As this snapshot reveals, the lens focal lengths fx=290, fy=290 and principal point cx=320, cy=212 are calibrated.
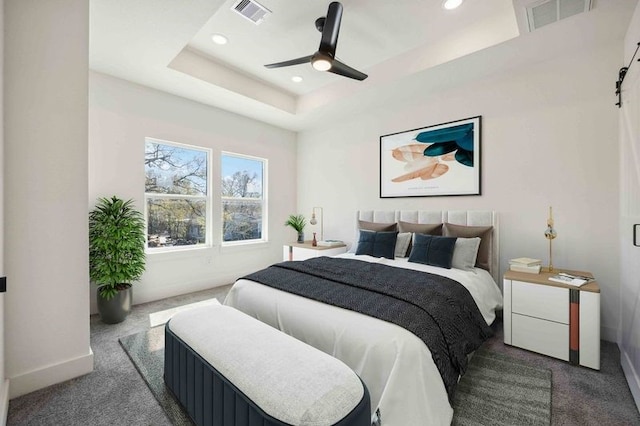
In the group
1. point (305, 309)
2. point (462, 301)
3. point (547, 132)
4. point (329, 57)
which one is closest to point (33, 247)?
point (305, 309)

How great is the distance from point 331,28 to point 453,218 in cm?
245

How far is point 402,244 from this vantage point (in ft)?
11.4

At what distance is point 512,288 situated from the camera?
2.53 m

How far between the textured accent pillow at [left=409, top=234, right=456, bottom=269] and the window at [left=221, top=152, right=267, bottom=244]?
9.37ft

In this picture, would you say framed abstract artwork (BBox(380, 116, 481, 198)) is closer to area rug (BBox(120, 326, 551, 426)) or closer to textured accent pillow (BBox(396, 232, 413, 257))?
textured accent pillow (BBox(396, 232, 413, 257))

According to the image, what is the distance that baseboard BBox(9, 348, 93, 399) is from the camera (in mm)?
1905

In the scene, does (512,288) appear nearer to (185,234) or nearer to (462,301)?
(462,301)

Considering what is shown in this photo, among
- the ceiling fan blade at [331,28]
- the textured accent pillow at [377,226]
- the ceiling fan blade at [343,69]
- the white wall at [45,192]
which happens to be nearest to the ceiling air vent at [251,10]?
the ceiling fan blade at [331,28]

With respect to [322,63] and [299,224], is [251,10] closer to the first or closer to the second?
[322,63]

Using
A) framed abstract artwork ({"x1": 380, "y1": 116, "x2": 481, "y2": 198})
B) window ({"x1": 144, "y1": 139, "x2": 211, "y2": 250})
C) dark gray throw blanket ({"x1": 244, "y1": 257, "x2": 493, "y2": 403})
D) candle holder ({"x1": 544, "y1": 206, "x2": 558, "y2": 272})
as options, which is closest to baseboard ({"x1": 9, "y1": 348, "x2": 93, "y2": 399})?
dark gray throw blanket ({"x1": 244, "y1": 257, "x2": 493, "y2": 403})

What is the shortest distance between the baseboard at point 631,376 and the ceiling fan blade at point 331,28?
314cm

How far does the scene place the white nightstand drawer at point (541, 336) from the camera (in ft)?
7.51

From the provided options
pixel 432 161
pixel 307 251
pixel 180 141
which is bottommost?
pixel 307 251

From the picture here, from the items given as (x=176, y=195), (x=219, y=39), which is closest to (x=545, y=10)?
(x=219, y=39)
